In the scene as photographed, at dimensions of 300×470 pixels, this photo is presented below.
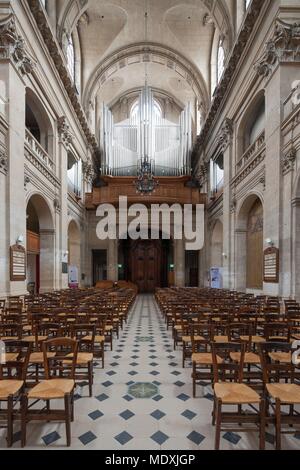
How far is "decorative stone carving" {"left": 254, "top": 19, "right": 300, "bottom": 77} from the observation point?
34.3 ft

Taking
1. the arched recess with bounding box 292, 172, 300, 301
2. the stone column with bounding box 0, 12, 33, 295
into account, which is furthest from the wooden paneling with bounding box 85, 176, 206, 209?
the arched recess with bounding box 292, 172, 300, 301

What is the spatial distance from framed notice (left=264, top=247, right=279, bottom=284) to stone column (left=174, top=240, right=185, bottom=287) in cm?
1226

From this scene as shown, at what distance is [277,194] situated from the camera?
36.3 ft

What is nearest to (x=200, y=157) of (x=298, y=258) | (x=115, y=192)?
(x=115, y=192)

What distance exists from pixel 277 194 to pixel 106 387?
8.80 meters

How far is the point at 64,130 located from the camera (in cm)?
1666

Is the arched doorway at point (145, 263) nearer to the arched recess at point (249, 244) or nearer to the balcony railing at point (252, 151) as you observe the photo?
the arched recess at point (249, 244)

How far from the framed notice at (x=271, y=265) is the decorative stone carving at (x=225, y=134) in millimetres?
8001

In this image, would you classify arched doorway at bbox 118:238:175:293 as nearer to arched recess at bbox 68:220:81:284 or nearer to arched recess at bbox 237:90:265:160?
arched recess at bbox 68:220:81:284

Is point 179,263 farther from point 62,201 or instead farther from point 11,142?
point 11,142

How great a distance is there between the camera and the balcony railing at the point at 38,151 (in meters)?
12.7

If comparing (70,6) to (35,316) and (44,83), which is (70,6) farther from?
(35,316)

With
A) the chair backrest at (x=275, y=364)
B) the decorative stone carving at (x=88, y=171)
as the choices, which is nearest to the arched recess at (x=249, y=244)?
the chair backrest at (x=275, y=364)

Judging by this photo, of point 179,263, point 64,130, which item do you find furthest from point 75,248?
point 64,130
